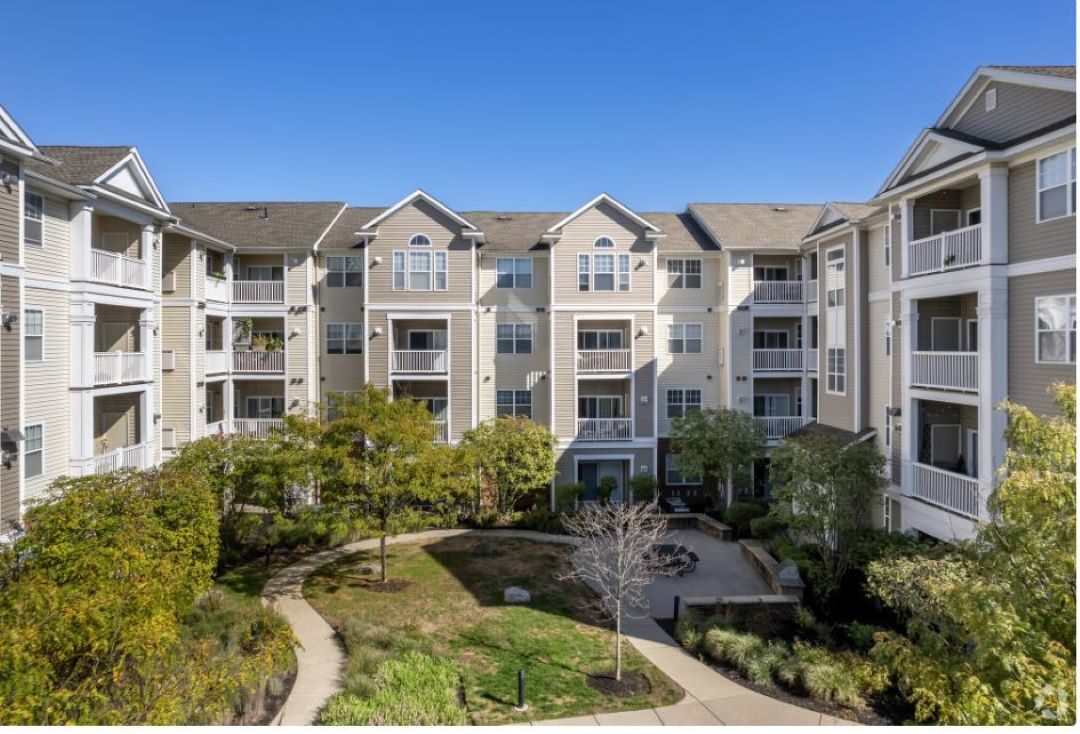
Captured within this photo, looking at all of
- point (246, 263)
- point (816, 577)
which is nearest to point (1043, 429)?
point (816, 577)

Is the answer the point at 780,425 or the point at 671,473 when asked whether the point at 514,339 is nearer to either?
the point at 671,473

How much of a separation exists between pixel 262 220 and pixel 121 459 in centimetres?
1311

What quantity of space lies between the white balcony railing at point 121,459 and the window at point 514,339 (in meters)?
12.6

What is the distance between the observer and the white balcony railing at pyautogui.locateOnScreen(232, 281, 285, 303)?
986 inches

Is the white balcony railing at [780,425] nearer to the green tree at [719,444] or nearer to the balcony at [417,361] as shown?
the green tree at [719,444]

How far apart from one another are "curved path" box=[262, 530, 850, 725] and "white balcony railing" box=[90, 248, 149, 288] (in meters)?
9.61

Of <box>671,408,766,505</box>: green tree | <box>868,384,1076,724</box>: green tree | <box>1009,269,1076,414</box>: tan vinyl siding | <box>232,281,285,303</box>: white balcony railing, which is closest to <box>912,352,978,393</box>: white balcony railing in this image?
<box>1009,269,1076,414</box>: tan vinyl siding

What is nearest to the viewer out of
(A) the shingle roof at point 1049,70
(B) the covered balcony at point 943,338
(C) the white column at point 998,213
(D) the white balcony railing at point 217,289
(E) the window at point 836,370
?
(A) the shingle roof at point 1049,70

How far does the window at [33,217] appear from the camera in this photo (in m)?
14.3

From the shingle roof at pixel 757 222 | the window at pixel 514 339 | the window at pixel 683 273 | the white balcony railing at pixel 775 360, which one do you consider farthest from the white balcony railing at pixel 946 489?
the window at pixel 514 339

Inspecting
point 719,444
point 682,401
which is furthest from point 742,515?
point 682,401

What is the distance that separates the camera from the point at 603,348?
25.7 m

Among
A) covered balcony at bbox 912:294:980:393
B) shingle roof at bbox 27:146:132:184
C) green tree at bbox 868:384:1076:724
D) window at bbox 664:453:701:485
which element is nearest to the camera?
green tree at bbox 868:384:1076:724

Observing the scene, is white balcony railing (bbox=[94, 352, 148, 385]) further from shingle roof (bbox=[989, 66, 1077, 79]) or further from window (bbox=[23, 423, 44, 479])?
shingle roof (bbox=[989, 66, 1077, 79])
